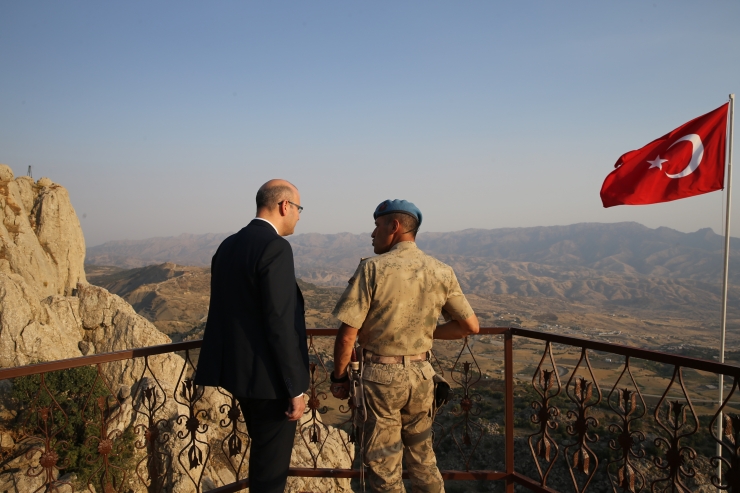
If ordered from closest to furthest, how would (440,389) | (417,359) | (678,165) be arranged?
(417,359)
(440,389)
(678,165)

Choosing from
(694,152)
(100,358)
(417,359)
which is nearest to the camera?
(417,359)

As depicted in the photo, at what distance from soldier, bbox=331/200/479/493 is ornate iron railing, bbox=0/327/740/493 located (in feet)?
1.13

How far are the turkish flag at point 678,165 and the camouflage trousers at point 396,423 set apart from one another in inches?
262

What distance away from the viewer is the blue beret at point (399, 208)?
345cm

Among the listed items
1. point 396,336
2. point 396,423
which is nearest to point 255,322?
point 396,336

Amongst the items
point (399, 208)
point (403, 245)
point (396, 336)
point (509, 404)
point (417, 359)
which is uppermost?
point (399, 208)

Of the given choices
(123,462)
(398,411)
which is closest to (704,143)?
(398,411)

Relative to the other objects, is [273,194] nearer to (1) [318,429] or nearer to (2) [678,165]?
(1) [318,429]

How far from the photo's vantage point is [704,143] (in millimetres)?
7848

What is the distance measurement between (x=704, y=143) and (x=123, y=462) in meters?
16.5

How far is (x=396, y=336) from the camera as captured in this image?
11.0 feet

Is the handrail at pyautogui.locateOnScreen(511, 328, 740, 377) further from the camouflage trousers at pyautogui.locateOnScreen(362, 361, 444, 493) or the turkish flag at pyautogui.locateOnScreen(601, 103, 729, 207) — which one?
the turkish flag at pyautogui.locateOnScreen(601, 103, 729, 207)

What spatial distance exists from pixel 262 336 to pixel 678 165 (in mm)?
8063

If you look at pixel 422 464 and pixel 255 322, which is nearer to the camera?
pixel 255 322
